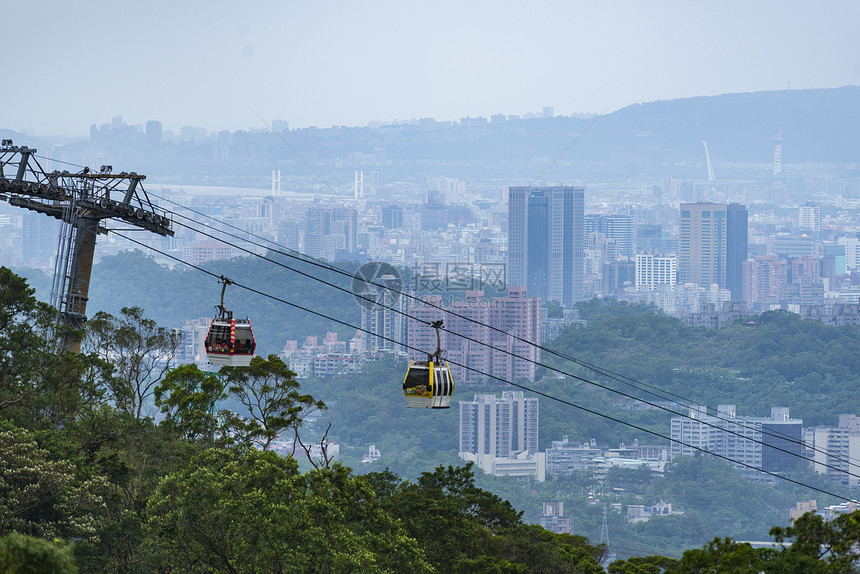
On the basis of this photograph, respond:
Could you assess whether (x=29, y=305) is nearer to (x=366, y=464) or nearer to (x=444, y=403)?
(x=444, y=403)

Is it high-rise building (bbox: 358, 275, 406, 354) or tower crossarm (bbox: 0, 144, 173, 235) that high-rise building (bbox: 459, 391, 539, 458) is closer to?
high-rise building (bbox: 358, 275, 406, 354)

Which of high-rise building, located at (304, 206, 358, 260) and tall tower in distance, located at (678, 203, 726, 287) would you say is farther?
tall tower in distance, located at (678, 203, 726, 287)

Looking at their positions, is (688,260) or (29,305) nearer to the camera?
(29,305)

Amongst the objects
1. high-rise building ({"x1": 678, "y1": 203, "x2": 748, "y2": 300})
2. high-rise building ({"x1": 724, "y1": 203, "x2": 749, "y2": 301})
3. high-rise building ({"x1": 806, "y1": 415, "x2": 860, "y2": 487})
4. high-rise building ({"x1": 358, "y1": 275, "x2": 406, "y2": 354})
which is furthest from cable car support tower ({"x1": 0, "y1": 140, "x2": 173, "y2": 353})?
high-rise building ({"x1": 678, "y1": 203, "x2": 748, "y2": 300})

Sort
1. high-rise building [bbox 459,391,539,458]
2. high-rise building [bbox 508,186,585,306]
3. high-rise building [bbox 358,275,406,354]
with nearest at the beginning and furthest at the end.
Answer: high-rise building [bbox 459,391,539,458] < high-rise building [bbox 358,275,406,354] < high-rise building [bbox 508,186,585,306]

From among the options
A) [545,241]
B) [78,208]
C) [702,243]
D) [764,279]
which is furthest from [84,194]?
[702,243]

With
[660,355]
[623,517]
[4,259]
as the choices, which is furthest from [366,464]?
[4,259]

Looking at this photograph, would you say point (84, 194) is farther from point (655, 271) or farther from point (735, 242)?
point (735, 242)
